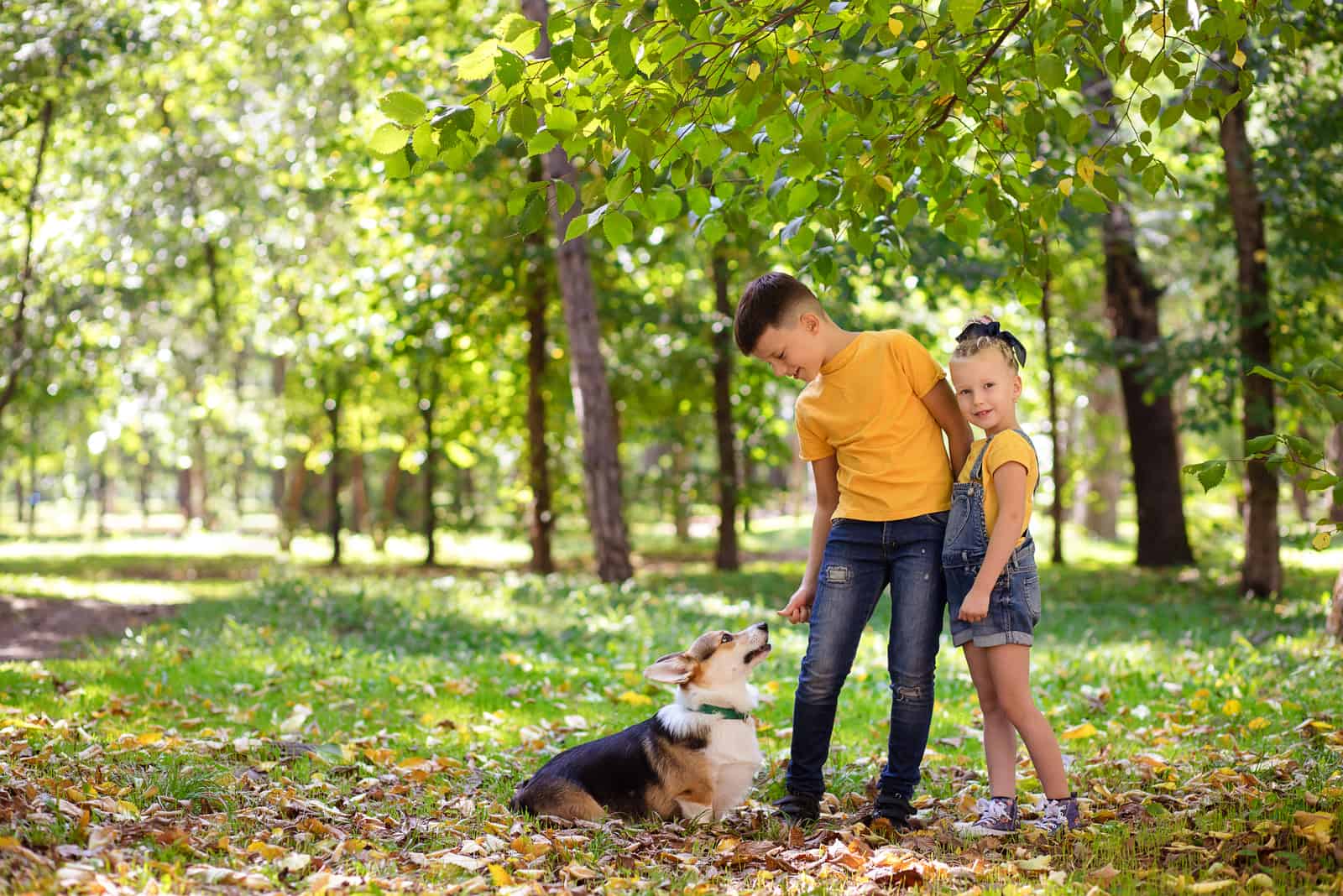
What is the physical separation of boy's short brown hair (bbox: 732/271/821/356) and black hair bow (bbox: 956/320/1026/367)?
59cm

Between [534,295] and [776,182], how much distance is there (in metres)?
12.9

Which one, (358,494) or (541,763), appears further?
(358,494)

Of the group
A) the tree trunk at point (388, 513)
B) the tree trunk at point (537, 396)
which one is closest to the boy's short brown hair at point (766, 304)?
the tree trunk at point (537, 396)

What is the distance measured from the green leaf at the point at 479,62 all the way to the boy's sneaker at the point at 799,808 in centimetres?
304

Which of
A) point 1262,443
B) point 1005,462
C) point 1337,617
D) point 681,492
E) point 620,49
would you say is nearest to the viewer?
point 620,49

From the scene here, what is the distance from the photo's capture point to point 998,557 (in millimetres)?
4129

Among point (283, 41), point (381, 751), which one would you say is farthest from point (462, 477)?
point (381, 751)

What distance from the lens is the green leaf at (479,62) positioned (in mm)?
3619

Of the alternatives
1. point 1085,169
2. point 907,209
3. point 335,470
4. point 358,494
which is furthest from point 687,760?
point 358,494

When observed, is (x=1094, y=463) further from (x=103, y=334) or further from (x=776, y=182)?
(x=776, y=182)

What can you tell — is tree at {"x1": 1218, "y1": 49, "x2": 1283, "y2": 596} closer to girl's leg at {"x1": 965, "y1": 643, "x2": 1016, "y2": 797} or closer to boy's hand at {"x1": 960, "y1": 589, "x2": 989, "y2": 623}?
girl's leg at {"x1": 965, "y1": 643, "x2": 1016, "y2": 797}

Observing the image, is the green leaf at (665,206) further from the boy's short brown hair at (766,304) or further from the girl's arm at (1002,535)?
the girl's arm at (1002,535)

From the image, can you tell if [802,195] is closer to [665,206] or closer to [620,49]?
[665,206]

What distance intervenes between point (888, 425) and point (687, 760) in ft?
5.11
